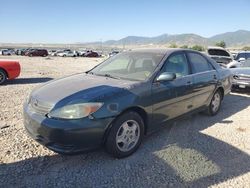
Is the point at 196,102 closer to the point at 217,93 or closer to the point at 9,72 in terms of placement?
the point at 217,93

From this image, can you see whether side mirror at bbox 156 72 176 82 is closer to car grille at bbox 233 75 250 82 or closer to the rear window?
car grille at bbox 233 75 250 82

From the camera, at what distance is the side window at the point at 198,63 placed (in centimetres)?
508

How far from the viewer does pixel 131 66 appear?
4.60 meters

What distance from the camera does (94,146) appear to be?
10.7ft

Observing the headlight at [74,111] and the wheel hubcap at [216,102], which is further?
the wheel hubcap at [216,102]

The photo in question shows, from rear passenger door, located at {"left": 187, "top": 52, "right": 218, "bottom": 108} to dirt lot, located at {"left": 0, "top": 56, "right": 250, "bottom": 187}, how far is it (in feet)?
2.26

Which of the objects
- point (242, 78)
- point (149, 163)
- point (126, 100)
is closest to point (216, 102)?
point (149, 163)

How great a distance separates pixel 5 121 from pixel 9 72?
549cm

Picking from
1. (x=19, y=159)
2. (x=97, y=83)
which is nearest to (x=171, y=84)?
(x=97, y=83)

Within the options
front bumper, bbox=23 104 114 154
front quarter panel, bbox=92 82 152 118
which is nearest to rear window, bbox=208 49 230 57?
front quarter panel, bbox=92 82 152 118

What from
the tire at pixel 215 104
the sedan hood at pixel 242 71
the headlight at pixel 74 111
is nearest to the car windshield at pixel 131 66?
the headlight at pixel 74 111

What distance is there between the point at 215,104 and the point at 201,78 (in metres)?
1.10

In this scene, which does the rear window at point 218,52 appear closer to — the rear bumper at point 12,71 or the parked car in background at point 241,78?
the parked car in background at point 241,78

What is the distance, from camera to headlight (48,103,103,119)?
315 centimetres
